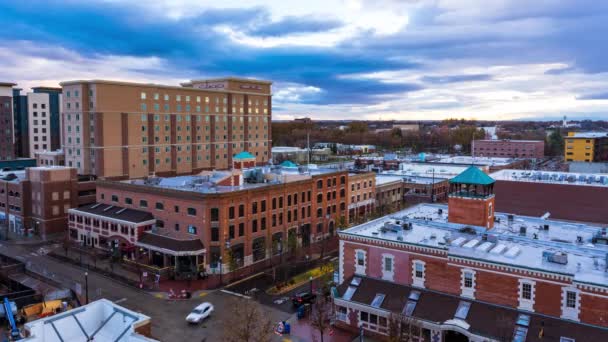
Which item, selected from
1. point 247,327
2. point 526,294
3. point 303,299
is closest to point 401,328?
point 526,294

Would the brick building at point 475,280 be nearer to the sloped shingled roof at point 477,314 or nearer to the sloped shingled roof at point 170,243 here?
the sloped shingled roof at point 477,314

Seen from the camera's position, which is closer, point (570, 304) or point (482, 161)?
point (570, 304)

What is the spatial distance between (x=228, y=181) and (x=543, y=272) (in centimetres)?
3947

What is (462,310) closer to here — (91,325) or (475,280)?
(475,280)

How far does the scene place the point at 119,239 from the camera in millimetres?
59281

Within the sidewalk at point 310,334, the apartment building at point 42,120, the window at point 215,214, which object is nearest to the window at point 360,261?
the sidewalk at point 310,334

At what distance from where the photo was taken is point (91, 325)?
87.1ft

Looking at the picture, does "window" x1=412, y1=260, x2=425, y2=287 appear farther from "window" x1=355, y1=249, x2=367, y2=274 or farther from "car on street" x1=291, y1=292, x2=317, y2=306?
"car on street" x1=291, y1=292, x2=317, y2=306

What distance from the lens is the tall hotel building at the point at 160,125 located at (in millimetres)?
81625

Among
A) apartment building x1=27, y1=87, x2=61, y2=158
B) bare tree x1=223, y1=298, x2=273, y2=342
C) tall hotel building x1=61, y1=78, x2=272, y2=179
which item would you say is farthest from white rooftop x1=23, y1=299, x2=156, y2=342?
Answer: apartment building x1=27, y1=87, x2=61, y2=158

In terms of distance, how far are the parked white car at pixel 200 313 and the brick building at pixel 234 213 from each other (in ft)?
35.0

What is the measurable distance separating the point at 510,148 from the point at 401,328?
516 feet

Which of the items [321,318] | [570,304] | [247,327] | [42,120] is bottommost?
[321,318]

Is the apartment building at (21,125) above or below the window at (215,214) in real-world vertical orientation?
above
